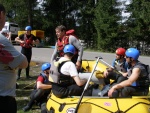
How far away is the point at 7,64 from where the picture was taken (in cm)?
263

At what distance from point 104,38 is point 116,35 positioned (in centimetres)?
121

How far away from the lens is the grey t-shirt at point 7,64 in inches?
102

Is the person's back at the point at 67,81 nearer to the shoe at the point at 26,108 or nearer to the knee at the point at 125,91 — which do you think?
the knee at the point at 125,91

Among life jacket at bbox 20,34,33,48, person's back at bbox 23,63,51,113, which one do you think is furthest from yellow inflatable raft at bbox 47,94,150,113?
life jacket at bbox 20,34,33,48

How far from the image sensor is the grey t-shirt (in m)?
2.60

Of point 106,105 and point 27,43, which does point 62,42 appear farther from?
point 27,43

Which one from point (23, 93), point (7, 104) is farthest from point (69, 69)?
point (23, 93)

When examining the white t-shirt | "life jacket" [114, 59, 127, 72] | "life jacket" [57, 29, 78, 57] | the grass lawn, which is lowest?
the grass lawn

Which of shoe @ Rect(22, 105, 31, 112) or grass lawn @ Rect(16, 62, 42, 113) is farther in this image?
grass lawn @ Rect(16, 62, 42, 113)

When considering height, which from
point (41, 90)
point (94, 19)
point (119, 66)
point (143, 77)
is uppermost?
point (94, 19)

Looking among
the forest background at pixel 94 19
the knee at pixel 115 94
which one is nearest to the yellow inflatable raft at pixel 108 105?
the knee at pixel 115 94

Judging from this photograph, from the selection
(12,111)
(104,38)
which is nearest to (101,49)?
(104,38)

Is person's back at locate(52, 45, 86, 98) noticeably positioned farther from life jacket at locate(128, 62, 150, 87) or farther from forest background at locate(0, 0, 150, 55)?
forest background at locate(0, 0, 150, 55)

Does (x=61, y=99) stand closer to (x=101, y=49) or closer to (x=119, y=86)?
(x=119, y=86)
